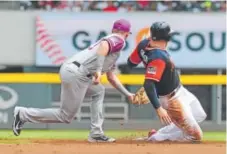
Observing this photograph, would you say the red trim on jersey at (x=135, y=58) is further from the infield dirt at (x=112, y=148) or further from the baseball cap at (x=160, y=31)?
the infield dirt at (x=112, y=148)

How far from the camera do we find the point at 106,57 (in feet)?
31.0

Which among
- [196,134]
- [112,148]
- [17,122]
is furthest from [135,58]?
[17,122]

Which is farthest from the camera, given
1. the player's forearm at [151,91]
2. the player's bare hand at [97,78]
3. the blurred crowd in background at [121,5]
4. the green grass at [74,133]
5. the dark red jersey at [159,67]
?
the blurred crowd in background at [121,5]

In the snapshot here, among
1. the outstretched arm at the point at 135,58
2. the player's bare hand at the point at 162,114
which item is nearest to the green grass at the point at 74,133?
the outstretched arm at the point at 135,58

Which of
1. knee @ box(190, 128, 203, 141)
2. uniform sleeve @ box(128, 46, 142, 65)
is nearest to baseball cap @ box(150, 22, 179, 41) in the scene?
uniform sleeve @ box(128, 46, 142, 65)

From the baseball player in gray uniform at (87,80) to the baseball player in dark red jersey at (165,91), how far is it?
0.40 meters

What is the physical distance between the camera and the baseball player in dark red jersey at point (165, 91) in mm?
9008

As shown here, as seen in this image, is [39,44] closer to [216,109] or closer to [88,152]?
[216,109]

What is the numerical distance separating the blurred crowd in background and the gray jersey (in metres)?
7.89

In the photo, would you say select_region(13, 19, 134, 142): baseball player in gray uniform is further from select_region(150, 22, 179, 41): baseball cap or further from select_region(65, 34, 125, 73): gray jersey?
select_region(150, 22, 179, 41): baseball cap

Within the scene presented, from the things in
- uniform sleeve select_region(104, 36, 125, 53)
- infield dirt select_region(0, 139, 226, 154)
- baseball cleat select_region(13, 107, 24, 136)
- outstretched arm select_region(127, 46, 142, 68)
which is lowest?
infield dirt select_region(0, 139, 226, 154)

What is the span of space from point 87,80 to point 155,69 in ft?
3.48

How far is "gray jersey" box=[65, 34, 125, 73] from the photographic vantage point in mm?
9300

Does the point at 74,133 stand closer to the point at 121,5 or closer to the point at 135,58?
the point at 135,58
